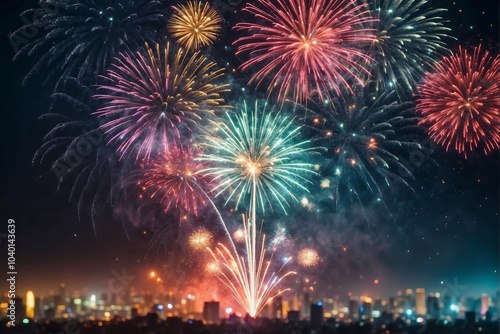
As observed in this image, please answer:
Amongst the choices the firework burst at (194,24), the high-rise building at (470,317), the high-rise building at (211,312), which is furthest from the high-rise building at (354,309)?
the firework burst at (194,24)

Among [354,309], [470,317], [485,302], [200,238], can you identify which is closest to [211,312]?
[200,238]

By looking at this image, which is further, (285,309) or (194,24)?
(285,309)

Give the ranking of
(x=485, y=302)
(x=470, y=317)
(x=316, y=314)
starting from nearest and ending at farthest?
(x=316, y=314), (x=485, y=302), (x=470, y=317)

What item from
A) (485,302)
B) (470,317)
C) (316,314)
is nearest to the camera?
(316,314)

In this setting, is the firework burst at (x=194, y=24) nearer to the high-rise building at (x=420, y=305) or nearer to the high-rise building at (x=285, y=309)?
the high-rise building at (x=285, y=309)

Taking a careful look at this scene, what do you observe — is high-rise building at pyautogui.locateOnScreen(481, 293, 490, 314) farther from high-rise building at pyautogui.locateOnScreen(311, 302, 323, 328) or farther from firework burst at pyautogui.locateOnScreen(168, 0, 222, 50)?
firework burst at pyautogui.locateOnScreen(168, 0, 222, 50)

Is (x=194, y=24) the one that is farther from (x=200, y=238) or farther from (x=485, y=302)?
(x=485, y=302)

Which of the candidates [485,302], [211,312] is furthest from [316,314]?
[485,302]

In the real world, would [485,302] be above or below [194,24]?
below

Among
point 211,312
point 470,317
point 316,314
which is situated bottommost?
point 470,317
